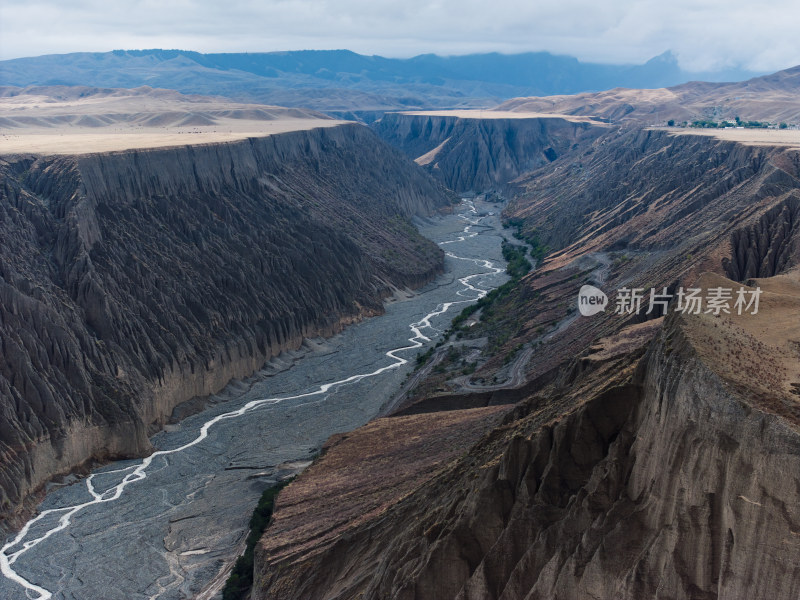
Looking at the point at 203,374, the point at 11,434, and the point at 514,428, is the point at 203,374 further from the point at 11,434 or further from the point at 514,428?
the point at 514,428

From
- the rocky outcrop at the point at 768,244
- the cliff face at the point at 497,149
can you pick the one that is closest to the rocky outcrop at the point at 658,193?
the rocky outcrop at the point at 768,244

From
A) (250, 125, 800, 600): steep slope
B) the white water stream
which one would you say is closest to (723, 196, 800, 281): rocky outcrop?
(250, 125, 800, 600): steep slope

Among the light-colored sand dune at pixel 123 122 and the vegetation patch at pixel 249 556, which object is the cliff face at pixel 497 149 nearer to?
the light-colored sand dune at pixel 123 122

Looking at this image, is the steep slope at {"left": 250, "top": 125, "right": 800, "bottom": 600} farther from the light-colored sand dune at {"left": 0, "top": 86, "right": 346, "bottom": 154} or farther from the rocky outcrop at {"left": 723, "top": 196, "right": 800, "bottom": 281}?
the light-colored sand dune at {"left": 0, "top": 86, "right": 346, "bottom": 154}

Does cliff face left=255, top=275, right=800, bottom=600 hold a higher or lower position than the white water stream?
higher

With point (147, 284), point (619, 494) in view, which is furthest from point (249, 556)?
point (147, 284)

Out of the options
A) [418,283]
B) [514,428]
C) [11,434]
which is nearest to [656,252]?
[418,283]
